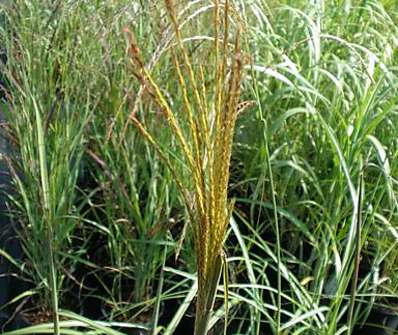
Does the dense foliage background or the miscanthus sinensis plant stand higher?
the miscanthus sinensis plant

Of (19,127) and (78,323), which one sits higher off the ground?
(19,127)

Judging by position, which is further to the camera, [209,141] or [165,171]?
[165,171]

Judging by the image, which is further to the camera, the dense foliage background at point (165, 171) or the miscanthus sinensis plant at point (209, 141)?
the dense foliage background at point (165, 171)

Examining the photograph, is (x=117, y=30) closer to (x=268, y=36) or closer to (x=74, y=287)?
(x=268, y=36)

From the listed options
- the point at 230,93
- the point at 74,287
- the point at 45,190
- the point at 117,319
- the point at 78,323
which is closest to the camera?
the point at 230,93

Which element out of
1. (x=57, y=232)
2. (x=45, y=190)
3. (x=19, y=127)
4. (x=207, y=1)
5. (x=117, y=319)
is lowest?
(x=117, y=319)

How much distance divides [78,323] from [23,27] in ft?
3.84

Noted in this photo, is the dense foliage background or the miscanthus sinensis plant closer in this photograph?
the miscanthus sinensis plant

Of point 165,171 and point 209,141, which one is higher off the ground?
point 209,141

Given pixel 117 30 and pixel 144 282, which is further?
pixel 117 30

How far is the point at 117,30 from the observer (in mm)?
2168

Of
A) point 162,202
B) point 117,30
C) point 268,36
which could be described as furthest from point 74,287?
point 268,36

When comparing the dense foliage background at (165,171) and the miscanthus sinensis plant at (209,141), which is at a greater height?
the miscanthus sinensis plant at (209,141)

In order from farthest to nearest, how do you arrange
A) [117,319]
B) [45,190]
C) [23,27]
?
1. [23,27]
2. [117,319]
3. [45,190]
